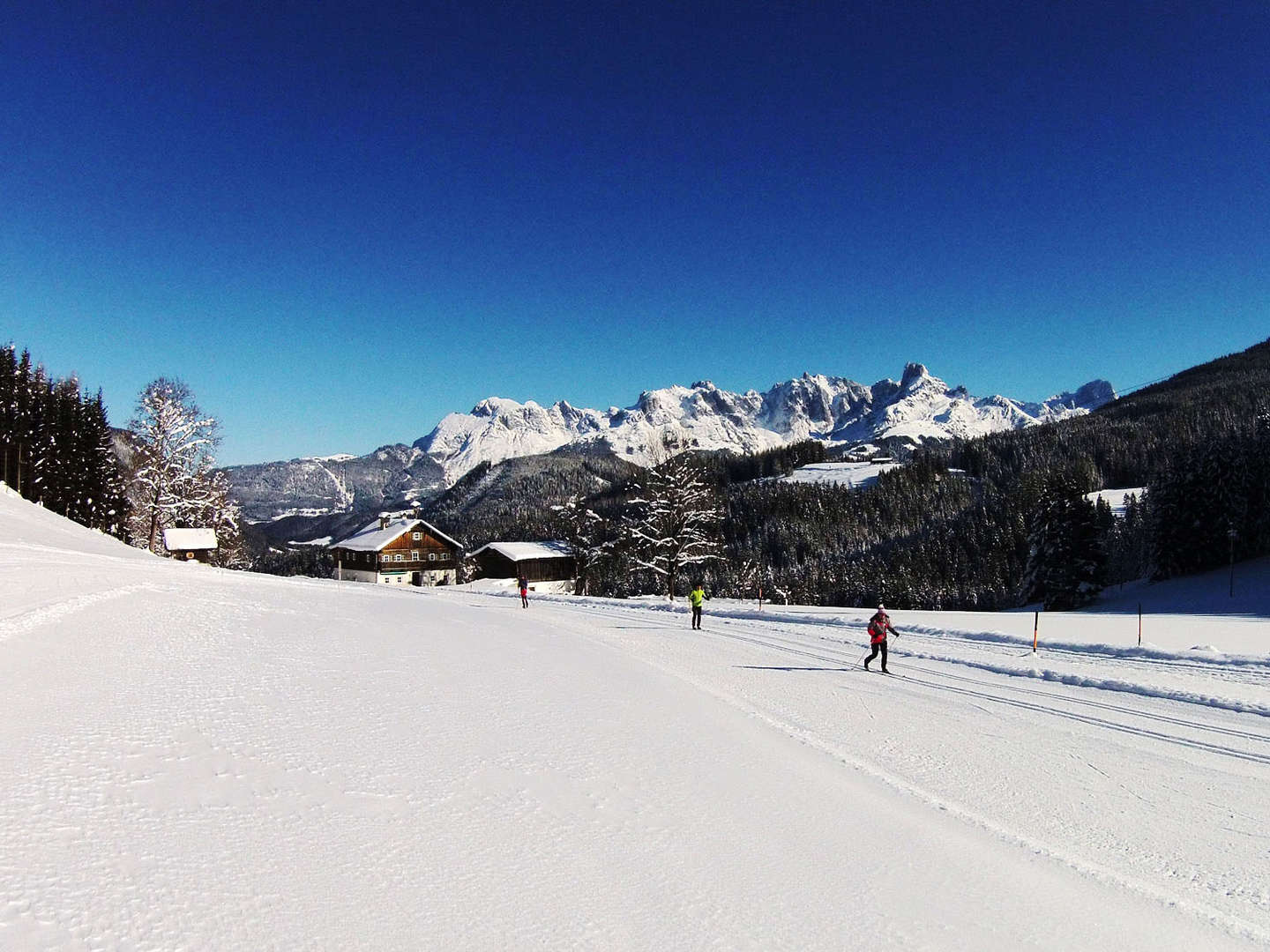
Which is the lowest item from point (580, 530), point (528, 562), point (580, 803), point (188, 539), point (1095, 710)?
point (528, 562)

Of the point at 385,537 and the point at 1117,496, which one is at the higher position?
the point at 1117,496

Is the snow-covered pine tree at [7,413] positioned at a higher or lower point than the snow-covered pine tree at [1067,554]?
higher

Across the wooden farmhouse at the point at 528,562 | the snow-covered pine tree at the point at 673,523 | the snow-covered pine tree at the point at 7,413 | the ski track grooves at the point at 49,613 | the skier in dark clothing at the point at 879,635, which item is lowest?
the wooden farmhouse at the point at 528,562

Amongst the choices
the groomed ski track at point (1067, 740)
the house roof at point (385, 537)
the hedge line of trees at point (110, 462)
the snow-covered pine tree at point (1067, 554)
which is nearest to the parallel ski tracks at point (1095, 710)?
the groomed ski track at point (1067, 740)

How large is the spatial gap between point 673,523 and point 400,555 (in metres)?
42.3

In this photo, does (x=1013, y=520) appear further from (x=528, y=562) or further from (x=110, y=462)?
(x=110, y=462)

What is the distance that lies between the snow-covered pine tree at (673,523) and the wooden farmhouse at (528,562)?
32.3 meters

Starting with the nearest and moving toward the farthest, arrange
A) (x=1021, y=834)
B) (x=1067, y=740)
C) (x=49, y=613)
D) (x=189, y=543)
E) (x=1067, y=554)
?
(x=1021, y=834) < (x=1067, y=740) < (x=49, y=613) < (x=1067, y=554) < (x=189, y=543)

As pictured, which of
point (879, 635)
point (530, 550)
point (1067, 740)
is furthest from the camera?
point (530, 550)

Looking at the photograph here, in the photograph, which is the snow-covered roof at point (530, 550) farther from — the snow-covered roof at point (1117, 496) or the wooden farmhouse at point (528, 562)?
the snow-covered roof at point (1117, 496)

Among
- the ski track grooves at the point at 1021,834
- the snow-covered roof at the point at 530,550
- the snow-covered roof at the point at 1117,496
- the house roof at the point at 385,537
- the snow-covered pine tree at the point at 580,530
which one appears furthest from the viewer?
the snow-covered roof at the point at 1117,496

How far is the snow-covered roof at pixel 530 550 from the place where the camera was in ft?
252

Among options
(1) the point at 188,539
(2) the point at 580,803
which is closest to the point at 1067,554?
(2) the point at 580,803

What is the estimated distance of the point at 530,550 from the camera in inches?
3100
